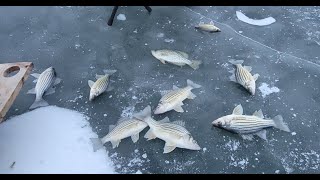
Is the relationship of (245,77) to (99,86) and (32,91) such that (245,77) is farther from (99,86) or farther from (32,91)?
(32,91)

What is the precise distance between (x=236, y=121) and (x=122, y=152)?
114cm

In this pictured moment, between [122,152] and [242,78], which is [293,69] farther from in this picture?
[122,152]

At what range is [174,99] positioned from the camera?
3695 millimetres

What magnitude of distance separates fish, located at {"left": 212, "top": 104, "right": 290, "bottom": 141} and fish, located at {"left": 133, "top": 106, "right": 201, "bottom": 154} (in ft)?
1.08

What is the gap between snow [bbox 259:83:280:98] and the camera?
3.90m

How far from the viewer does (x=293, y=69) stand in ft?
13.8

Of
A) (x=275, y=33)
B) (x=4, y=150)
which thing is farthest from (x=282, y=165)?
(x=4, y=150)

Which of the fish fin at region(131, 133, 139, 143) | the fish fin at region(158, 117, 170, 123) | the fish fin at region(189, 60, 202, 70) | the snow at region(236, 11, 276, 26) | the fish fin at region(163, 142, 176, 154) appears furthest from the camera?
the snow at region(236, 11, 276, 26)

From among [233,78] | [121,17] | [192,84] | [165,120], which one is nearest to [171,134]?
[165,120]

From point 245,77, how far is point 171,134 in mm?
1166

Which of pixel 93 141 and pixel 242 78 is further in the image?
pixel 242 78

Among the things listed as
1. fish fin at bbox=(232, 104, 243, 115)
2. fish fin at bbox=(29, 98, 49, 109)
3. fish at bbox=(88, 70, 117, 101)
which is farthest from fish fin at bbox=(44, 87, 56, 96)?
fish fin at bbox=(232, 104, 243, 115)

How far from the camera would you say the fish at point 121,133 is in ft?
11.1

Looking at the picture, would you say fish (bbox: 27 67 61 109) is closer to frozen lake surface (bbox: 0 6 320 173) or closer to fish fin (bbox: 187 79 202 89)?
frozen lake surface (bbox: 0 6 320 173)
